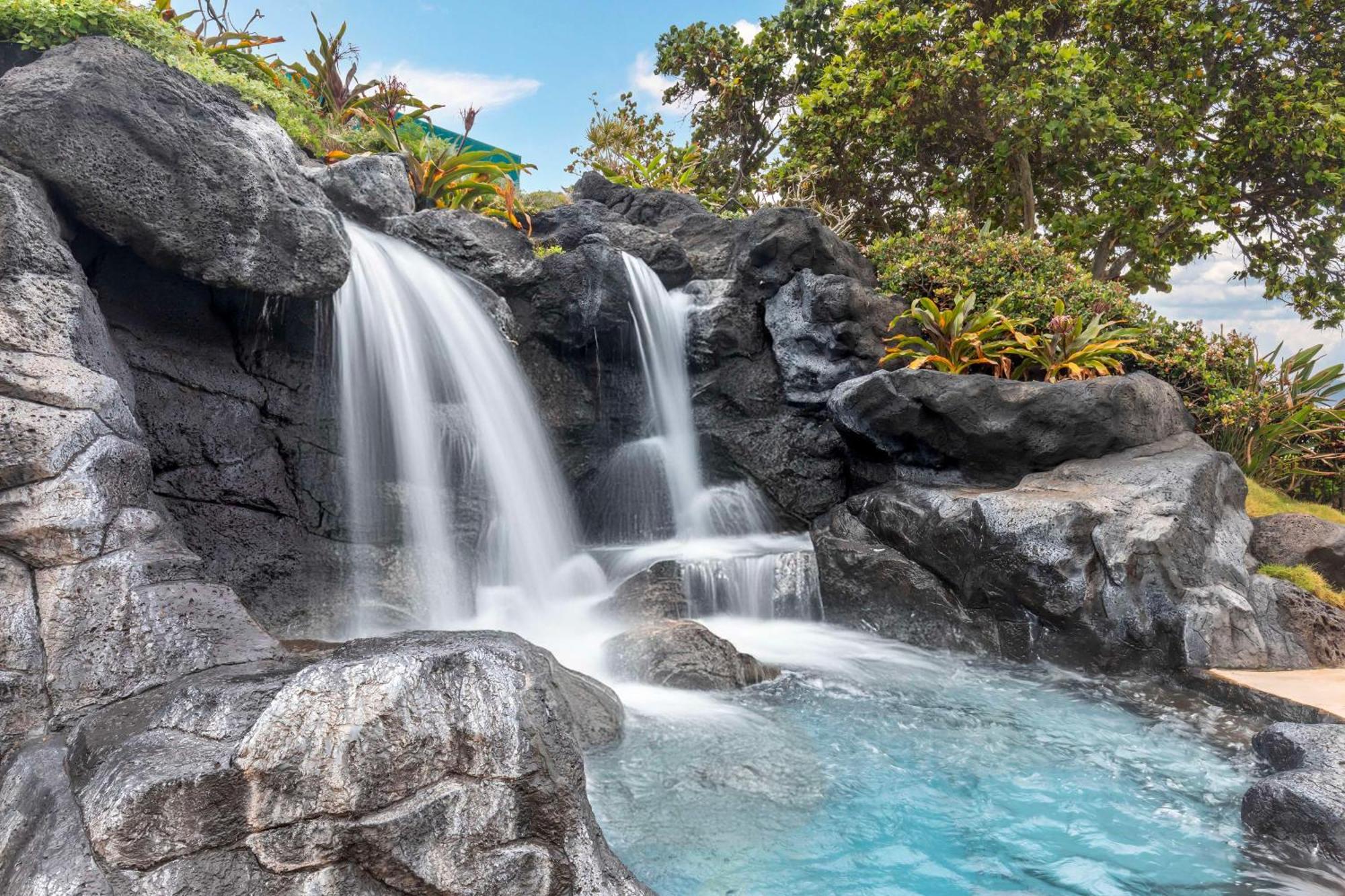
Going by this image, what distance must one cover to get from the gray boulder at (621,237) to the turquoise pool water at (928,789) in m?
7.11

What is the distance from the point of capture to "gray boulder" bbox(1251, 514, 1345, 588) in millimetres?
7609

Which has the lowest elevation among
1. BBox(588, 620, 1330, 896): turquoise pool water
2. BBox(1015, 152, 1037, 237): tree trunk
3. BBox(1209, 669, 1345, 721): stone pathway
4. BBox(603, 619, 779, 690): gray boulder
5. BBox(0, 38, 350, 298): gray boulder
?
BBox(588, 620, 1330, 896): turquoise pool water

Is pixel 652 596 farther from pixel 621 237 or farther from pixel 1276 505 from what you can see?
pixel 1276 505

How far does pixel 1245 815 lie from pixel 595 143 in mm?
18481

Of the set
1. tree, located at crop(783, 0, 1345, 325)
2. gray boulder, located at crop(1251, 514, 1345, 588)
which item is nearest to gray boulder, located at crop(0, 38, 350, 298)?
gray boulder, located at crop(1251, 514, 1345, 588)

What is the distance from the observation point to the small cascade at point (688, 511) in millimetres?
8117

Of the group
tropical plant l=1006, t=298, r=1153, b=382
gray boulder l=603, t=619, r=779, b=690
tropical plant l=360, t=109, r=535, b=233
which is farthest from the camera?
tropical plant l=360, t=109, r=535, b=233

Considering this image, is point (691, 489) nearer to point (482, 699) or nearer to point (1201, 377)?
point (1201, 377)

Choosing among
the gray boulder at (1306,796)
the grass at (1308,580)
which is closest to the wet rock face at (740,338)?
the grass at (1308,580)

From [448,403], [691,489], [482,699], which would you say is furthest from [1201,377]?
[482,699]

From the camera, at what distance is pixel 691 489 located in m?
10.3

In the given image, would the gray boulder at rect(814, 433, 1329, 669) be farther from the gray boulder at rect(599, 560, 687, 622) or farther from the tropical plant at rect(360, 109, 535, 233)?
the tropical plant at rect(360, 109, 535, 233)

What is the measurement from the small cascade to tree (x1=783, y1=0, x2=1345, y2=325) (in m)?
7.19

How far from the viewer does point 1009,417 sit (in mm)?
7973
